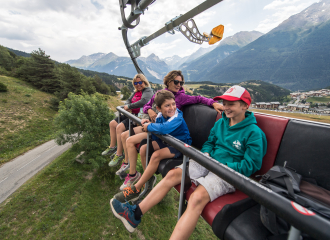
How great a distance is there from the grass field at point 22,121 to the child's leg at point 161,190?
89.0 ft

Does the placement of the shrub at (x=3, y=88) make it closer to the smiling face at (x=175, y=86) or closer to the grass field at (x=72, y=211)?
the grass field at (x=72, y=211)

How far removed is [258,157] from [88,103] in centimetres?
1623

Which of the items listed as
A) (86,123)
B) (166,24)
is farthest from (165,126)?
(86,123)

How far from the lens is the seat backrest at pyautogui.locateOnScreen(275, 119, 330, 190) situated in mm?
1490

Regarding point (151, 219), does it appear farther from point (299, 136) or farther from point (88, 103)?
point (299, 136)

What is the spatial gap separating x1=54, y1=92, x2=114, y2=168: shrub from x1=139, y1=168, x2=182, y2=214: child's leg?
14.5 m

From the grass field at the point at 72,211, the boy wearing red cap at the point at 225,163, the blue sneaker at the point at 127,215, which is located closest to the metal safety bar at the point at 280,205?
the boy wearing red cap at the point at 225,163

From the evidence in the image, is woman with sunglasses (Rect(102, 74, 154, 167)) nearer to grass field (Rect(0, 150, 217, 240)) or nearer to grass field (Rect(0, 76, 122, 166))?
grass field (Rect(0, 150, 217, 240))

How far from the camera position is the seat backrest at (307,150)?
149 cm

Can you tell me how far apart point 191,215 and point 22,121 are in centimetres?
3245

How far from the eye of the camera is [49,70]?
110 feet

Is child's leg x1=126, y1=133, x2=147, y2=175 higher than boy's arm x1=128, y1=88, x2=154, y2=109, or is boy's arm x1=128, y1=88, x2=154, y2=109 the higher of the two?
boy's arm x1=128, y1=88, x2=154, y2=109

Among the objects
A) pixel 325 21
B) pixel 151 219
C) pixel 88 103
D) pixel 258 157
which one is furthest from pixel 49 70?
pixel 325 21

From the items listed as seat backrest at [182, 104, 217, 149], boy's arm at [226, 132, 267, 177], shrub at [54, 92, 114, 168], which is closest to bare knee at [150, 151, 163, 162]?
boy's arm at [226, 132, 267, 177]
